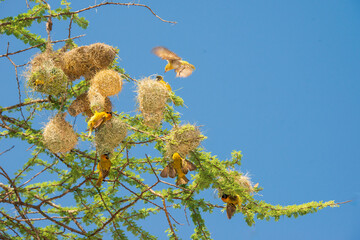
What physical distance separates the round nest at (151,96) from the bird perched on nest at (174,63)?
0.95ft

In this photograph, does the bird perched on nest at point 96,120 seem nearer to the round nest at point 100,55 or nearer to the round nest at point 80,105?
the round nest at point 80,105

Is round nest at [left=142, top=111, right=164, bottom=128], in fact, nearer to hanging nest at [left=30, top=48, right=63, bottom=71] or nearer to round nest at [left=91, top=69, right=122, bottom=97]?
round nest at [left=91, top=69, right=122, bottom=97]

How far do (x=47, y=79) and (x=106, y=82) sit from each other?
51 cm

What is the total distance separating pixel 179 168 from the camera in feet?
13.3

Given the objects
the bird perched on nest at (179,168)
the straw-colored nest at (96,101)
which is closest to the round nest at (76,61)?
the straw-colored nest at (96,101)

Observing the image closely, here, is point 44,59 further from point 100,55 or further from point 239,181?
point 239,181

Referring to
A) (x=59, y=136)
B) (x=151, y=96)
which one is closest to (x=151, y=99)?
(x=151, y=96)

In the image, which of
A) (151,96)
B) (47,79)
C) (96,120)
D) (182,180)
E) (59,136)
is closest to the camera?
(96,120)

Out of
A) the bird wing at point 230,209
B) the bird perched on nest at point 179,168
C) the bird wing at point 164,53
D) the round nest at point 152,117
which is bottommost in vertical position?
the bird wing at point 230,209

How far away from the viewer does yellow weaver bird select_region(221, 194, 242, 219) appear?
4.13 meters

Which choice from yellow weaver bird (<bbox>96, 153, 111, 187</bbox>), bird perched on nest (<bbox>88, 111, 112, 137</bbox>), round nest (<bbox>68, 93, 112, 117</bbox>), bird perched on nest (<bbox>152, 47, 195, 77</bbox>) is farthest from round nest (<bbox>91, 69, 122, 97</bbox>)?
yellow weaver bird (<bbox>96, 153, 111, 187</bbox>)

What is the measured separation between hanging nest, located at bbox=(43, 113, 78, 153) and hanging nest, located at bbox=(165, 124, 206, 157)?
0.82m

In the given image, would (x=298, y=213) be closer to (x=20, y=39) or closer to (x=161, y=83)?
(x=161, y=83)

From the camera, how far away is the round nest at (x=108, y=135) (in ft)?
12.3
